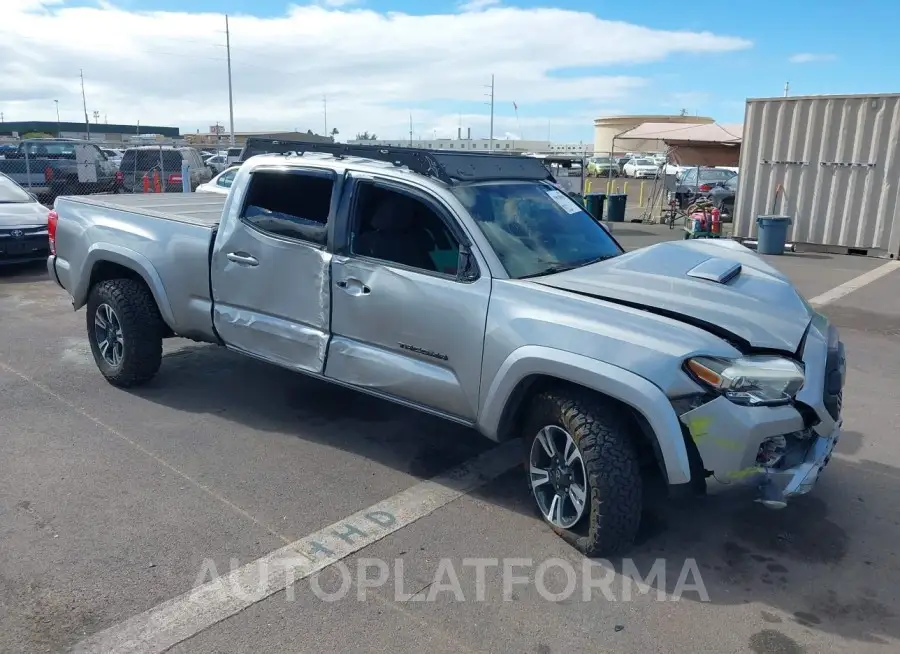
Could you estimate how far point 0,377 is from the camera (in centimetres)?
616

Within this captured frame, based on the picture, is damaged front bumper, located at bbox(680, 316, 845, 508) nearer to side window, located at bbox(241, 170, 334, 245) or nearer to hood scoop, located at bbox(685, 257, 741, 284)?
hood scoop, located at bbox(685, 257, 741, 284)

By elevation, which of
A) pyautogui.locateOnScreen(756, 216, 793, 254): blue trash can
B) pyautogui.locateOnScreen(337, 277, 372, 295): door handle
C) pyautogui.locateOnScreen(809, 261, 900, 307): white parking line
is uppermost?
pyautogui.locateOnScreen(337, 277, 372, 295): door handle

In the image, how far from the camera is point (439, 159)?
4.34 meters

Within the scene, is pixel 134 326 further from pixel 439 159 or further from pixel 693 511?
pixel 693 511

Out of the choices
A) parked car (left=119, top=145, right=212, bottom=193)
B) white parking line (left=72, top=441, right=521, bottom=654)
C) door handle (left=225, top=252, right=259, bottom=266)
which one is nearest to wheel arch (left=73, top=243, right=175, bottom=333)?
door handle (left=225, top=252, right=259, bottom=266)

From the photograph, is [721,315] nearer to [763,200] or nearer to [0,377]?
[0,377]

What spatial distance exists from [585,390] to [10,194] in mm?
11008

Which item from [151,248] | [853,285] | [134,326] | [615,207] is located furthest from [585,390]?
[615,207]

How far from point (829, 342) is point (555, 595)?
6.14 ft

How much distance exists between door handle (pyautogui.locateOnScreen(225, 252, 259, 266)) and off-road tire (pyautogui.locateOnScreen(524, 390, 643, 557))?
2.31m

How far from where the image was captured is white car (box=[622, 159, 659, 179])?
44.5 metres

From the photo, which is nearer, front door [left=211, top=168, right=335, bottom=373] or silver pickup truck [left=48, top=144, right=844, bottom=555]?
silver pickup truck [left=48, top=144, right=844, bottom=555]

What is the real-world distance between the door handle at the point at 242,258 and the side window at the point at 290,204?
0.21 metres

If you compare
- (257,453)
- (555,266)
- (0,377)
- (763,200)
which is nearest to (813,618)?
(555,266)
